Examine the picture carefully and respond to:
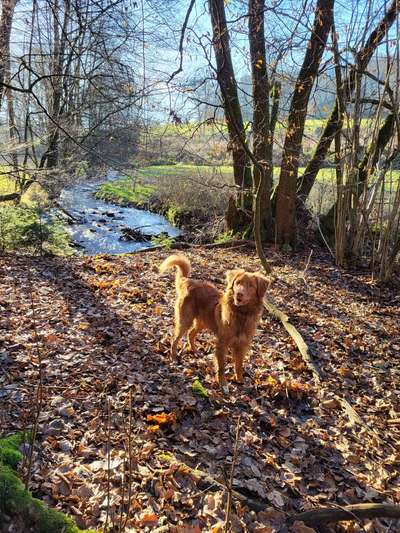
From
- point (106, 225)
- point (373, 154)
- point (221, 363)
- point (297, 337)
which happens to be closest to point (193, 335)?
point (221, 363)

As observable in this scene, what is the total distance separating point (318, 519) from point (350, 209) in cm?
830

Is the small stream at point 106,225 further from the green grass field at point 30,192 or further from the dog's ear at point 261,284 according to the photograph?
the dog's ear at point 261,284

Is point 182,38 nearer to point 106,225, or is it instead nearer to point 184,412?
point 184,412

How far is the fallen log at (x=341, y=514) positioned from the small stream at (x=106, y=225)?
1218 cm

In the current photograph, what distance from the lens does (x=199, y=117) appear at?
8.26 m

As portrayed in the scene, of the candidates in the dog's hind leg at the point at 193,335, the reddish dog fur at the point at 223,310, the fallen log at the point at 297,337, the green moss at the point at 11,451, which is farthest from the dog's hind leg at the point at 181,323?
the green moss at the point at 11,451

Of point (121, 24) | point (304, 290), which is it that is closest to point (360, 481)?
point (304, 290)

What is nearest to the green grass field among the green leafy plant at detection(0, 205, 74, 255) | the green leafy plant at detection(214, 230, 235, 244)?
the green leafy plant at detection(0, 205, 74, 255)

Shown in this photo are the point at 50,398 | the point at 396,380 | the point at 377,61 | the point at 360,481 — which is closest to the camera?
the point at 360,481

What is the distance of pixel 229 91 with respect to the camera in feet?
32.3

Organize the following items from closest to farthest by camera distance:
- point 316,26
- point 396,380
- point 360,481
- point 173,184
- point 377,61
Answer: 1. point 360,481
2. point 396,380
3. point 377,61
4. point 316,26
5. point 173,184

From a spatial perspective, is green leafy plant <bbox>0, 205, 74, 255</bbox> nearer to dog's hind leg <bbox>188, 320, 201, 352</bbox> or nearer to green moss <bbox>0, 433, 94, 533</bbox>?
dog's hind leg <bbox>188, 320, 201, 352</bbox>

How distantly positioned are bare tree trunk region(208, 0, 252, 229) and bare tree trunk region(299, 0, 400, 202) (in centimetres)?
175

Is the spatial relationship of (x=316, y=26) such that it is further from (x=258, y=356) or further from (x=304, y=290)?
(x=258, y=356)
